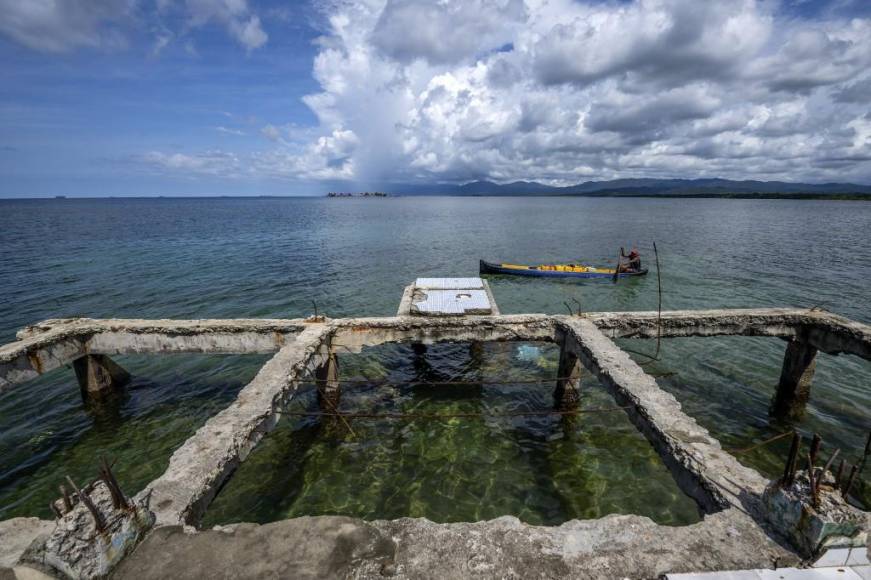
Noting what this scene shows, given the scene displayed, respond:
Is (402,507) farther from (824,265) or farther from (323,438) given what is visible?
(824,265)

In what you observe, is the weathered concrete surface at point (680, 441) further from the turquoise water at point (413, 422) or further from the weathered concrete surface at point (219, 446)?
the weathered concrete surface at point (219, 446)

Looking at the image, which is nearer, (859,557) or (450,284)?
(859,557)

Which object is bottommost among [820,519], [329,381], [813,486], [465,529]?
[329,381]

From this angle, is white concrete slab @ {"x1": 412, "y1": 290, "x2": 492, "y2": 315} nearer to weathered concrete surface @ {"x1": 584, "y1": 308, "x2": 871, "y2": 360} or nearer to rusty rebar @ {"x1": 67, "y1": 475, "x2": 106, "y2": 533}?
weathered concrete surface @ {"x1": 584, "y1": 308, "x2": 871, "y2": 360}

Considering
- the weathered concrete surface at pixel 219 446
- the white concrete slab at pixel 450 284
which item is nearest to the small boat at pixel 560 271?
the white concrete slab at pixel 450 284

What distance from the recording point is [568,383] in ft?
38.0

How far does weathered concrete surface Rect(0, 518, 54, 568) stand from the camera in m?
3.90

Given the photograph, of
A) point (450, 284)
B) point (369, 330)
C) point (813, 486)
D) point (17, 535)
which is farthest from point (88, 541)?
point (450, 284)

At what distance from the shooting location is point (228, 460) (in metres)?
5.59

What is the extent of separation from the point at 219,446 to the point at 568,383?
941cm

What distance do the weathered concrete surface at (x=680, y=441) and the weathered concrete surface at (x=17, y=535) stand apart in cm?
768

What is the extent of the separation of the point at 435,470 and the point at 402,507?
1.33 metres

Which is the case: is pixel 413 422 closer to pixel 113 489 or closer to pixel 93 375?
pixel 113 489

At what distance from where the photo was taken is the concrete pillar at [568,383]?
37.3ft
